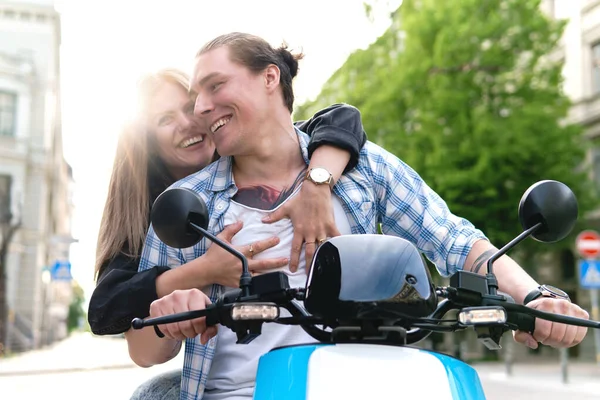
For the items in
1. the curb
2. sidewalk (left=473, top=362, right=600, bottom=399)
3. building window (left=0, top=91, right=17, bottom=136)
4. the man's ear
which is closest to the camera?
the man's ear

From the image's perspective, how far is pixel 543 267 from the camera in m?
27.3

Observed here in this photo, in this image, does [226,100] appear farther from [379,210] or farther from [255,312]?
[255,312]

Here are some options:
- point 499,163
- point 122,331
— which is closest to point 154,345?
point 122,331

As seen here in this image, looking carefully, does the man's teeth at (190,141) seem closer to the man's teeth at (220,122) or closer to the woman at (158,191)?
the woman at (158,191)

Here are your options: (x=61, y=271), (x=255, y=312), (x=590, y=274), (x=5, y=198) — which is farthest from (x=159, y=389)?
(x=5, y=198)

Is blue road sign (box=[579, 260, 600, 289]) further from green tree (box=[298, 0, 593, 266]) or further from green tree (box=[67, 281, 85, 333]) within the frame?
green tree (box=[67, 281, 85, 333])

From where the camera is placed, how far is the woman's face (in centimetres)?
297

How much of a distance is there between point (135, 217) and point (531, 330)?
4.62 feet

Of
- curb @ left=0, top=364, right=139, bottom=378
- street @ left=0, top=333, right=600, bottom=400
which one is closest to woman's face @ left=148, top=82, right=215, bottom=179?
street @ left=0, top=333, right=600, bottom=400

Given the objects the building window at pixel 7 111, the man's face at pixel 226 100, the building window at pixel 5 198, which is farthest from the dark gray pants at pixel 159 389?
the building window at pixel 7 111

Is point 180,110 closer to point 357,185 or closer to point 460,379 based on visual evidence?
point 357,185

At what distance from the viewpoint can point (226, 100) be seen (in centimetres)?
231

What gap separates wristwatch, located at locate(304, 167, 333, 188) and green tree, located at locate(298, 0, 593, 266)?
59.9 feet

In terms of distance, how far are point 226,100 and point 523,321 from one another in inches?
41.5
